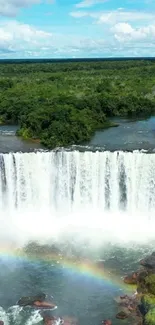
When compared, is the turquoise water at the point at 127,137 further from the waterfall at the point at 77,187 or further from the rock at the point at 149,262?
the rock at the point at 149,262

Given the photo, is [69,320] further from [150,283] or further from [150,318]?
[150,283]

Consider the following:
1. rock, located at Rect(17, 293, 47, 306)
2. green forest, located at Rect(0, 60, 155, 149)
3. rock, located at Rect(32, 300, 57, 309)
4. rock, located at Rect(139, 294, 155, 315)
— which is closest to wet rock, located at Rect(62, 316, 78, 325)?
rock, located at Rect(32, 300, 57, 309)

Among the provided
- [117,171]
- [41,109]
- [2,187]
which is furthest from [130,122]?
[2,187]

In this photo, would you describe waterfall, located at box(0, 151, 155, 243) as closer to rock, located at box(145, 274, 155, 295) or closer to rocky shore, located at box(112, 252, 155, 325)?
rocky shore, located at box(112, 252, 155, 325)

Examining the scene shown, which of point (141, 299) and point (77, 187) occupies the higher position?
point (77, 187)

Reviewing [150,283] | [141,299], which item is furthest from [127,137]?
[141,299]
